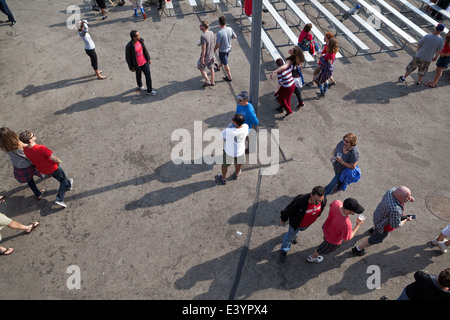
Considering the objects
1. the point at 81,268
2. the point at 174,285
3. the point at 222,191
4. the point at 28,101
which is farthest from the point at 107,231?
the point at 28,101

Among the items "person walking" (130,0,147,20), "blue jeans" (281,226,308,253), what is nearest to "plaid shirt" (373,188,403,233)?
"blue jeans" (281,226,308,253)

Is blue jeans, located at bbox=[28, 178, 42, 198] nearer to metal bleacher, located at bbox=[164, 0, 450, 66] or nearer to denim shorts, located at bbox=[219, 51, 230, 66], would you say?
denim shorts, located at bbox=[219, 51, 230, 66]

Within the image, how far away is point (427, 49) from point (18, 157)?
31.4 ft

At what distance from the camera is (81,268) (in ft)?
16.3

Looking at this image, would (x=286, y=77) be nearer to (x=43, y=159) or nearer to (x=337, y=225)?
(x=337, y=225)

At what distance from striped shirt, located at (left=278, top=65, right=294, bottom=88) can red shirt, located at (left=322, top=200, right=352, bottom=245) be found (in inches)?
140

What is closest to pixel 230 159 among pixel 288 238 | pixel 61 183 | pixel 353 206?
pixel 288 238

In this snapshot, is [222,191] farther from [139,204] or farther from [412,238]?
[412,238]

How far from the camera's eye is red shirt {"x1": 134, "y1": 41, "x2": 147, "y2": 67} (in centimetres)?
707

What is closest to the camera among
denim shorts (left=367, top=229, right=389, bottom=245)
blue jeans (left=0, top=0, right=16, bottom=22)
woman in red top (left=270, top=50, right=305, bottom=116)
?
denim shorts (left=367, top=229, right=389, bottom=245)

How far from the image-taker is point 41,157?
5145 mm

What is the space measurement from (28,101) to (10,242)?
432cm

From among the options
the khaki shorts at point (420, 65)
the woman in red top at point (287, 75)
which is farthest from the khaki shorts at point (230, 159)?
the khaki shorts at point (420, 65)

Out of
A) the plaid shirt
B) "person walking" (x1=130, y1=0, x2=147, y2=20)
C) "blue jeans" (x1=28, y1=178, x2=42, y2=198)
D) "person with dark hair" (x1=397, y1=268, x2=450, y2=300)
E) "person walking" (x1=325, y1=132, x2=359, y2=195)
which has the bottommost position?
"blue jeans" (x1=28, y1=178, x2=42, y2=198)
